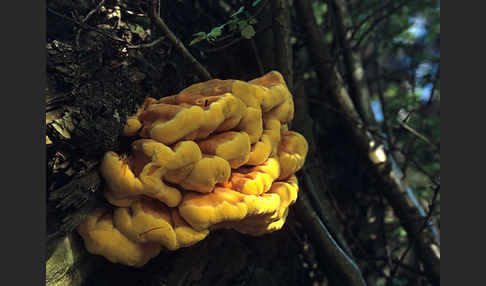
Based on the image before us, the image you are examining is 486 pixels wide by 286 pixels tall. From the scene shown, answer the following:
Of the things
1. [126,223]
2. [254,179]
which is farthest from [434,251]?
[126,223]

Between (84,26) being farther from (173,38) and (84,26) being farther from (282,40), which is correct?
(282,40)

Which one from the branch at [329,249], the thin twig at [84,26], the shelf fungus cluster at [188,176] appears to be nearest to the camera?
the shelf fungus cluster at [188,176]

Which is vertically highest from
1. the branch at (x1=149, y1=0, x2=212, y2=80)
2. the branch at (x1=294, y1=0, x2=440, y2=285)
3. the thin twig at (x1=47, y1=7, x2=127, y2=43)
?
the thin twig at (x1=47, y1=7, x2=127, y2=43)

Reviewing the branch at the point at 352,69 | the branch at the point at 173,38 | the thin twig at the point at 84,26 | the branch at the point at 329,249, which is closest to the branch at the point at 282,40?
the branch at the point at 173,38

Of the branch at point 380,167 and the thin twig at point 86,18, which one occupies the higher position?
the thin twig at point 86,18

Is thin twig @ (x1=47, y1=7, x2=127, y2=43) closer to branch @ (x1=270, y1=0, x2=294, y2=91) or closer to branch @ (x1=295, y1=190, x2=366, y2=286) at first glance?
branch @ (x1=270, y1=0, x2=294, y2=91)

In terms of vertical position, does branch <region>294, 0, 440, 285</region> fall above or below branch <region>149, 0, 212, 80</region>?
below

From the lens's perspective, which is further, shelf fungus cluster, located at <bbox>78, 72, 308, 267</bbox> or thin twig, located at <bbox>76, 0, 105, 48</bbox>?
thin twig, located at <bbox>76, 0, 105, 48</bbox>

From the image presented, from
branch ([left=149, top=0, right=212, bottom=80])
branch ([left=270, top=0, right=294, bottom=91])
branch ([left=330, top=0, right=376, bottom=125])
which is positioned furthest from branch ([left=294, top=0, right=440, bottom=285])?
branch ([left=149, top=0, right=212, bottom=80])

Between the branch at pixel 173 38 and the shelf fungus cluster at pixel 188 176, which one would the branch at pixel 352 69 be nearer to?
the branch at pixel 173 38
